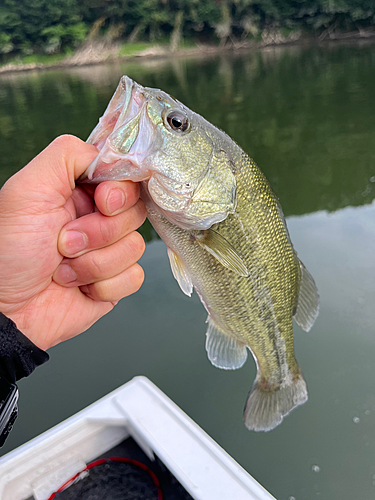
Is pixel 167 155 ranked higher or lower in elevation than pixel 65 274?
higher

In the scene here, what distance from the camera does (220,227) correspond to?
146 centimetres

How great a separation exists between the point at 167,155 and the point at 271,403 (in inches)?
54.8

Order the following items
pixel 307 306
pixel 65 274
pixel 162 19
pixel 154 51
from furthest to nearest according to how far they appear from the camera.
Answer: pixel 162 19
pixel 154 51
pixel 307 306
pixel 65 274

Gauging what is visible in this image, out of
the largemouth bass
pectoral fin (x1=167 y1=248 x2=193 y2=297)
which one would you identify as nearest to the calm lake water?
the largemouth bass

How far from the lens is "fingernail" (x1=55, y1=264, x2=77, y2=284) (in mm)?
1470

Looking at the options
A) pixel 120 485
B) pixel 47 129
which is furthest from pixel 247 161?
pixel 47 129

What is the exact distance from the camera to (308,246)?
461 cm

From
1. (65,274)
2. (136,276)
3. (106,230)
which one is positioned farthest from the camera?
(136,276)

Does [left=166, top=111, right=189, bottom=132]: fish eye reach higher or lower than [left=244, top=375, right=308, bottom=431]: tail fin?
higher

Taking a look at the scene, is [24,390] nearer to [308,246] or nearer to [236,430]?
[236,430]

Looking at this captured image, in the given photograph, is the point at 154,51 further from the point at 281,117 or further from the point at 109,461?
the point at 109,461

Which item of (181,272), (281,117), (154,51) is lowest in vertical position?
(154,51)

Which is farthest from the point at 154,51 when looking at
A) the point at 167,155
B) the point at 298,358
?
the point at 167,155

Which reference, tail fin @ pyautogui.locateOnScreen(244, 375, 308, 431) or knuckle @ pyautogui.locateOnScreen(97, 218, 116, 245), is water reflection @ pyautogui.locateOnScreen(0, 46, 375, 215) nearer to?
tail fin @ pyautogui.locateOnScreen(244, 375, 308, 431)
